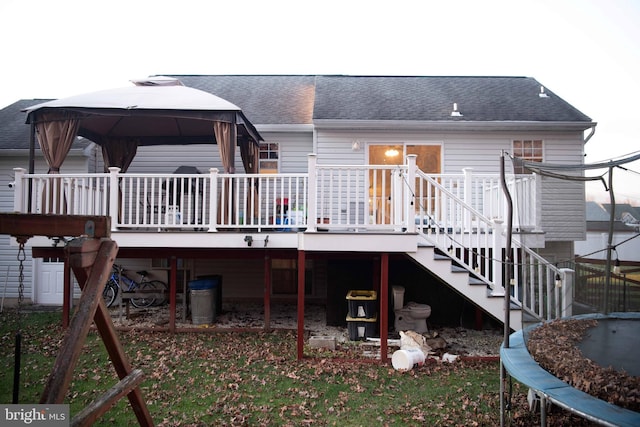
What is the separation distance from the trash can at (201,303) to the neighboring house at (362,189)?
0.61m

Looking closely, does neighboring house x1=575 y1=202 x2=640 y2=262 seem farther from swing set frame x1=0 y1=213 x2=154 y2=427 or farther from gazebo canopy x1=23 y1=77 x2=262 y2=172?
gazebo canopy x1=23 y1=77 x2=262 y2=172

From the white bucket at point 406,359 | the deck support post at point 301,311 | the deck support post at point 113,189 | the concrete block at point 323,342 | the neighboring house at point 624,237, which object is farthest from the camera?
the deck support post at point 113,189

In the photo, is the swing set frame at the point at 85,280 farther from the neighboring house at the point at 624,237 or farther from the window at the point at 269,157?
the window at the point at 269,157

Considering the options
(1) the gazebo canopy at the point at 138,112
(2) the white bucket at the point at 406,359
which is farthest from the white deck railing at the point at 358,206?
(2) the white bucket at the point at 406,359

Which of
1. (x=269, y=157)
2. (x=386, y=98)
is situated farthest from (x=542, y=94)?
(x=269, y=157)

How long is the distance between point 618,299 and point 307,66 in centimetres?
2976

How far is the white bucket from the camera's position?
17.9 feet

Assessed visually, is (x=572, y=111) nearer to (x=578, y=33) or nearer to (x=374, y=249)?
(x=578, y=33)

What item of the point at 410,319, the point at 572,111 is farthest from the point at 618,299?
the point at 572,111

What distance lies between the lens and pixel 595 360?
10.8 ft

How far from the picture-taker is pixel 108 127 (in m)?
8.75

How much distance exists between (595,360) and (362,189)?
242 inches

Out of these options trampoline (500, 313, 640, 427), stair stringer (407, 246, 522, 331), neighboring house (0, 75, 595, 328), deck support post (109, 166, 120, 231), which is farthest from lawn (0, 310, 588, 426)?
deck support post (109, 166, 120, 231)

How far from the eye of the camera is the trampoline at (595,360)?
2562 mm
